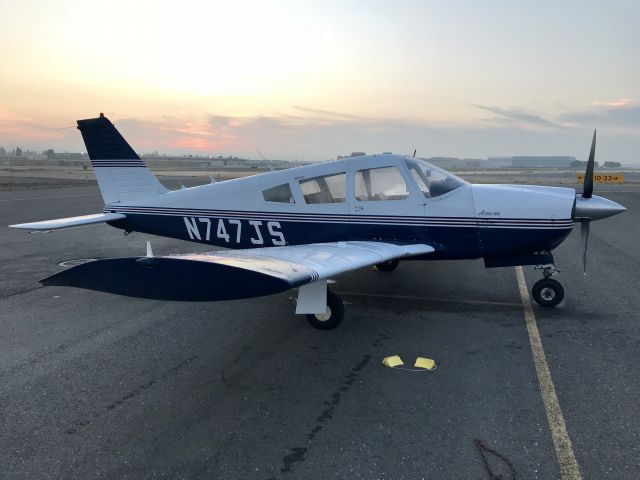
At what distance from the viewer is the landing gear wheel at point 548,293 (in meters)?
6.50

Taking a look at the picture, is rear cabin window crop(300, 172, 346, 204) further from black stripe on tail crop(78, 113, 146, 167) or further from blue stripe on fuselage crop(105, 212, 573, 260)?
black stripe on tail crop(78, 113, 146, 167)

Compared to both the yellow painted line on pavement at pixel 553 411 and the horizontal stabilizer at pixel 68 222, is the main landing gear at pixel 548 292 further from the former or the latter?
the horizontal stabilizer at pixel 68 222

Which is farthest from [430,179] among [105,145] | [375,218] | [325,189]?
[105,145]

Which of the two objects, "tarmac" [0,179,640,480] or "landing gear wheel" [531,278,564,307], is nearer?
"tarmac" [0,179,640,480]

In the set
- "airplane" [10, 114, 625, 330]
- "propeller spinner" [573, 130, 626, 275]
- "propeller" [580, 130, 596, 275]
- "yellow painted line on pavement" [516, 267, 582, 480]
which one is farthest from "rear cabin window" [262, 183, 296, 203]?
"propeller" [580, 130, 596, 275]

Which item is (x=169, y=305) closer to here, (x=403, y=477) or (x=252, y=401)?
(x=252, y=401)

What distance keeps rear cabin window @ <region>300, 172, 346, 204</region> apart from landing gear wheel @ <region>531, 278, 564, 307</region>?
10.8 ft

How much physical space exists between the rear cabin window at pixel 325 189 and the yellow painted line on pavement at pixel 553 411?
335 centimetres

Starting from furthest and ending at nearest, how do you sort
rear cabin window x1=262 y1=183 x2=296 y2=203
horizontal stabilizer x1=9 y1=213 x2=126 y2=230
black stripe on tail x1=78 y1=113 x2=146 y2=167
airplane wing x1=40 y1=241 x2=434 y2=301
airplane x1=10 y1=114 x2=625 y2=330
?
black stripe on tail x1=78 y1=113 x2=146 y2=167 < horizontal stabilizer x1=9 y1=213 x2=126 y2=230 < rear cabin window x1=262 y1=183 x2=296 y2=203 < airplane x1=10 y1=114 x2=625 y2=330 < airplane wing x1=40 y1=241 x2=434 y2=301

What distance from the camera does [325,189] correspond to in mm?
7078

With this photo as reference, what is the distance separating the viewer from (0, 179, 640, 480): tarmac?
3.19 meters

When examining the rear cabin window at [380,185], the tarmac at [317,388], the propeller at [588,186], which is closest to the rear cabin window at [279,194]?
the rear cabin window at [380,185]

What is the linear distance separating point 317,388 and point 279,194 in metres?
3.83

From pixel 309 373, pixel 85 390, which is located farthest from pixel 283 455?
pixel 85 390
